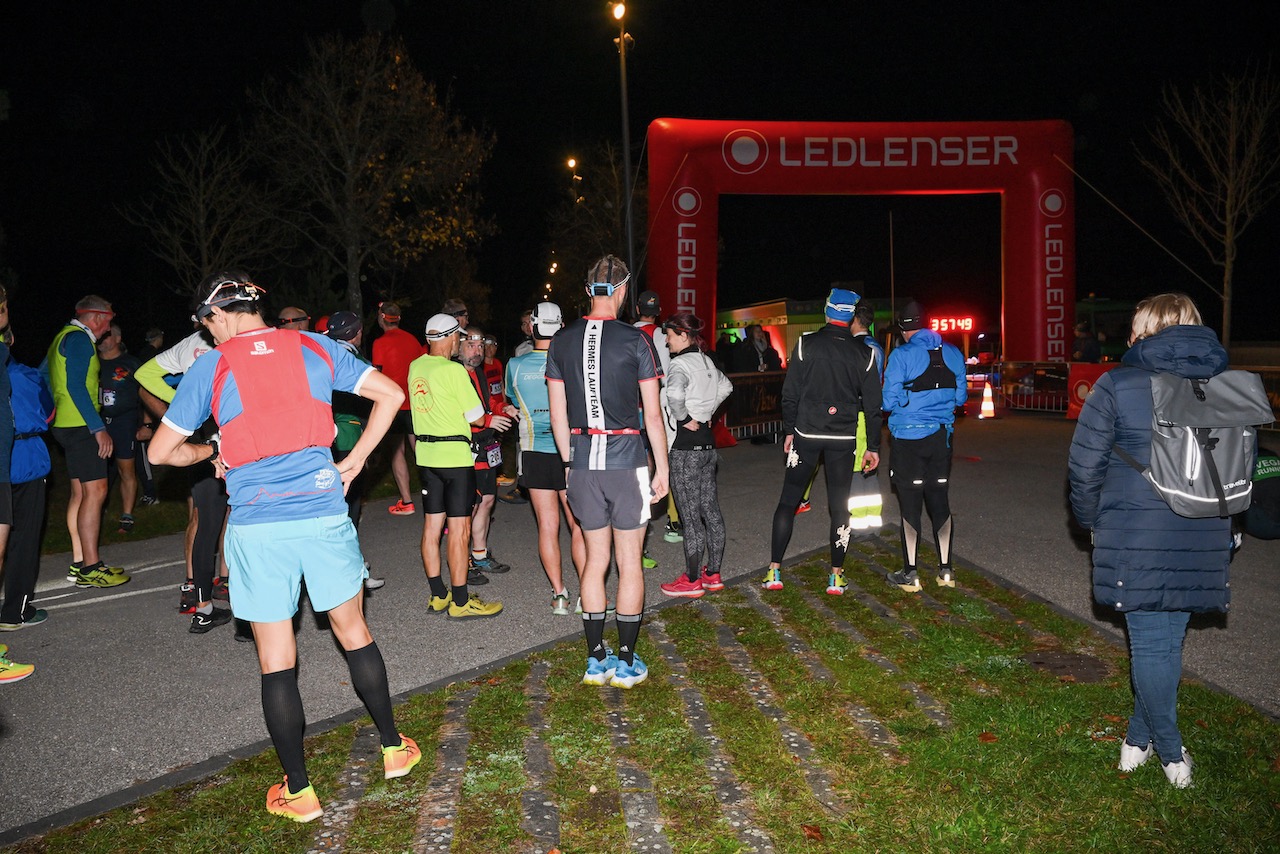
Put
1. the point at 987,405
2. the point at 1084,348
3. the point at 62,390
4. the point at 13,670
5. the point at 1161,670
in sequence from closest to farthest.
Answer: the point at 1161,670 → the point at 13,670 → the point at 62,390 → the point at 1084,348 → the point at 987,405

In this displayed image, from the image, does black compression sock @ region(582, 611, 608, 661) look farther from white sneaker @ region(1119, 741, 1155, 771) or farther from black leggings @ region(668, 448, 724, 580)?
white sneaker @ region(1119, 741, 1155, 771)

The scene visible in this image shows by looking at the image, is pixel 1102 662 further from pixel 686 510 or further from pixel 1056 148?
pixel 1056 148

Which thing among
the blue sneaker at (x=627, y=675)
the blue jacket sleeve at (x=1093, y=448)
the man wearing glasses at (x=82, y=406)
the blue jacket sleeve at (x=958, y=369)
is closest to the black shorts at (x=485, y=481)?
the blue sneaker at (x=627, y=675)

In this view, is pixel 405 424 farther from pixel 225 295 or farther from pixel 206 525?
pixel 225 295

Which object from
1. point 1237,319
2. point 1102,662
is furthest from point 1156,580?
point 1237,319

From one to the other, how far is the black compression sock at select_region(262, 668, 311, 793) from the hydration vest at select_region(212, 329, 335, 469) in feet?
2.91

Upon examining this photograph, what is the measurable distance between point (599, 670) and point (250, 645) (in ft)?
7.87

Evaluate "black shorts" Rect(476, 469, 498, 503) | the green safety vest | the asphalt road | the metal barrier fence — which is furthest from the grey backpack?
the metal barrier fence

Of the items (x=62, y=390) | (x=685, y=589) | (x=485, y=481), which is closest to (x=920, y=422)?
(x=685, y=589)

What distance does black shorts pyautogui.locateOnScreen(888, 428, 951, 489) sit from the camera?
6406 millimetres

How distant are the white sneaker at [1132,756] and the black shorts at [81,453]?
23.1 feet

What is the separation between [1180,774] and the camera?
3.63m

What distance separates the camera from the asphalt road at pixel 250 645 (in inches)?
167

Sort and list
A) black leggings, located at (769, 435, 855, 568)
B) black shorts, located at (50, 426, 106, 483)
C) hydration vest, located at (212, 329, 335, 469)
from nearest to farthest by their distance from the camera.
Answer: hydration vest, located at (212, 329, 335, 469), black leggings, located at (769, 435, 855, 568), black shorts, located at (50, 426, 106, 483)
